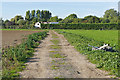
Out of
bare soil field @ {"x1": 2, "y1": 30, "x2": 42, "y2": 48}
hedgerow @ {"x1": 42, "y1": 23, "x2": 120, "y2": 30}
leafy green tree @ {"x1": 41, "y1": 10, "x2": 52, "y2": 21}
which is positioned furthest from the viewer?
leafy green tree @ {"x1": 41, "y1": 10, "x2": 52, "y2": 21}

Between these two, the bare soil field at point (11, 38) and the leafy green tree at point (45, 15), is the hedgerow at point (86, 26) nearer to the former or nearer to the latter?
the bare soil field at point (11, 38)

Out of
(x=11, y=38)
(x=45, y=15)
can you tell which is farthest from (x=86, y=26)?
(x=45, y=15)

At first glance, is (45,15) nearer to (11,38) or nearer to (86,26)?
(86,26)

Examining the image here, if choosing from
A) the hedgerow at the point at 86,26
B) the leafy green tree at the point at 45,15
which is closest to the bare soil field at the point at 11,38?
the hedgerow at the point at 86,26

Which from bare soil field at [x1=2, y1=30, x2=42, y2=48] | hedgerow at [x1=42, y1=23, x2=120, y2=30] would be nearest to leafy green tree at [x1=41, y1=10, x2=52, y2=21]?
hedgerow at [x1=42, y1=23, x2=120, y2=30]

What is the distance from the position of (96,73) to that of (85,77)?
2.95 feet

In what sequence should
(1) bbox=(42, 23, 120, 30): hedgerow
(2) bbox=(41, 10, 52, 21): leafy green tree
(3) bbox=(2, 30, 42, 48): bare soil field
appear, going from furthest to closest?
(2) bbox=(41, 10, 52, 21): leafy green tree < (1) bbox=(42, 23, 120, 30): hedgerow < (3) bbox=(2, 30, 42, 48): bare soil field

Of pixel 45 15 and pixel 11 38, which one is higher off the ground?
pixel 45 15

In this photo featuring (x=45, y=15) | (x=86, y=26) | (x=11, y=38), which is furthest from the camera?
(x=45, y=15)

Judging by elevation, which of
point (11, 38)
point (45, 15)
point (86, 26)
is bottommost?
point (11, 38)

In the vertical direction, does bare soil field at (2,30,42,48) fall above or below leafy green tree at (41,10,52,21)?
below

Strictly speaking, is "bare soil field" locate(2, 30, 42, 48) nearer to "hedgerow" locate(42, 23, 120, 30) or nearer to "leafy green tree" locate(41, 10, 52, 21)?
"hedgerow" locate(42, 23, 120, 30)

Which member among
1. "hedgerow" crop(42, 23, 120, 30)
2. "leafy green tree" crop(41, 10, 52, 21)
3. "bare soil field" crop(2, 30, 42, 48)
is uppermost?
"leafy green tree" crop(41, 10, 52, 21)

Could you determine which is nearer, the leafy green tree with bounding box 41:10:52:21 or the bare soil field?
the bare soil field
